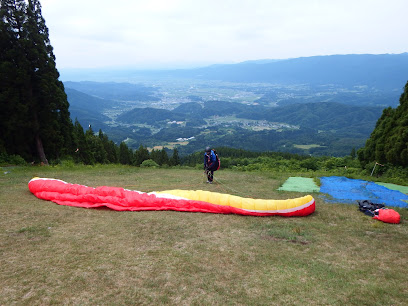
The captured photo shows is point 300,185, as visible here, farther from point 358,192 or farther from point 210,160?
point 210,160

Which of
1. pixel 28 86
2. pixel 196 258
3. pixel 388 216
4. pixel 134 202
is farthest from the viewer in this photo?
pixel 28 86

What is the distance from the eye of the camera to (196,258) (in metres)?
6.20

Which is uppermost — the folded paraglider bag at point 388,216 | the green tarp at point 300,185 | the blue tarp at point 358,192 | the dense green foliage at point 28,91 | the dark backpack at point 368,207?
the dense green foliage at point 28,91

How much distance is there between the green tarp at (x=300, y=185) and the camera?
13.3 m

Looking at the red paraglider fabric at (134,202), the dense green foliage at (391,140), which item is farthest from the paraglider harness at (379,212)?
the dense green foliage at (391,140)

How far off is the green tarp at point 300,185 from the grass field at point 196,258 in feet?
10.4

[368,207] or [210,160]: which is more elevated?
[210,160]

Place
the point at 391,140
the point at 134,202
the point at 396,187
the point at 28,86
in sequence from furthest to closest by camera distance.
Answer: the point at 28,86 → the point at 391,140 → the point at 396,187 → the point at 134,202

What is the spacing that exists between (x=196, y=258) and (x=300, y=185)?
9381 mm

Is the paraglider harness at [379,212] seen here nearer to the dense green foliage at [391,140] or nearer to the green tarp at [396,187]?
the green tarp at [396,187]

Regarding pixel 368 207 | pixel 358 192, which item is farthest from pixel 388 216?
pixel 358 192

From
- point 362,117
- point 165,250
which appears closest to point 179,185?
point 165,250

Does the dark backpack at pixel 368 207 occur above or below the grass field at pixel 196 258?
below

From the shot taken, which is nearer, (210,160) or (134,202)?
(134,202)
